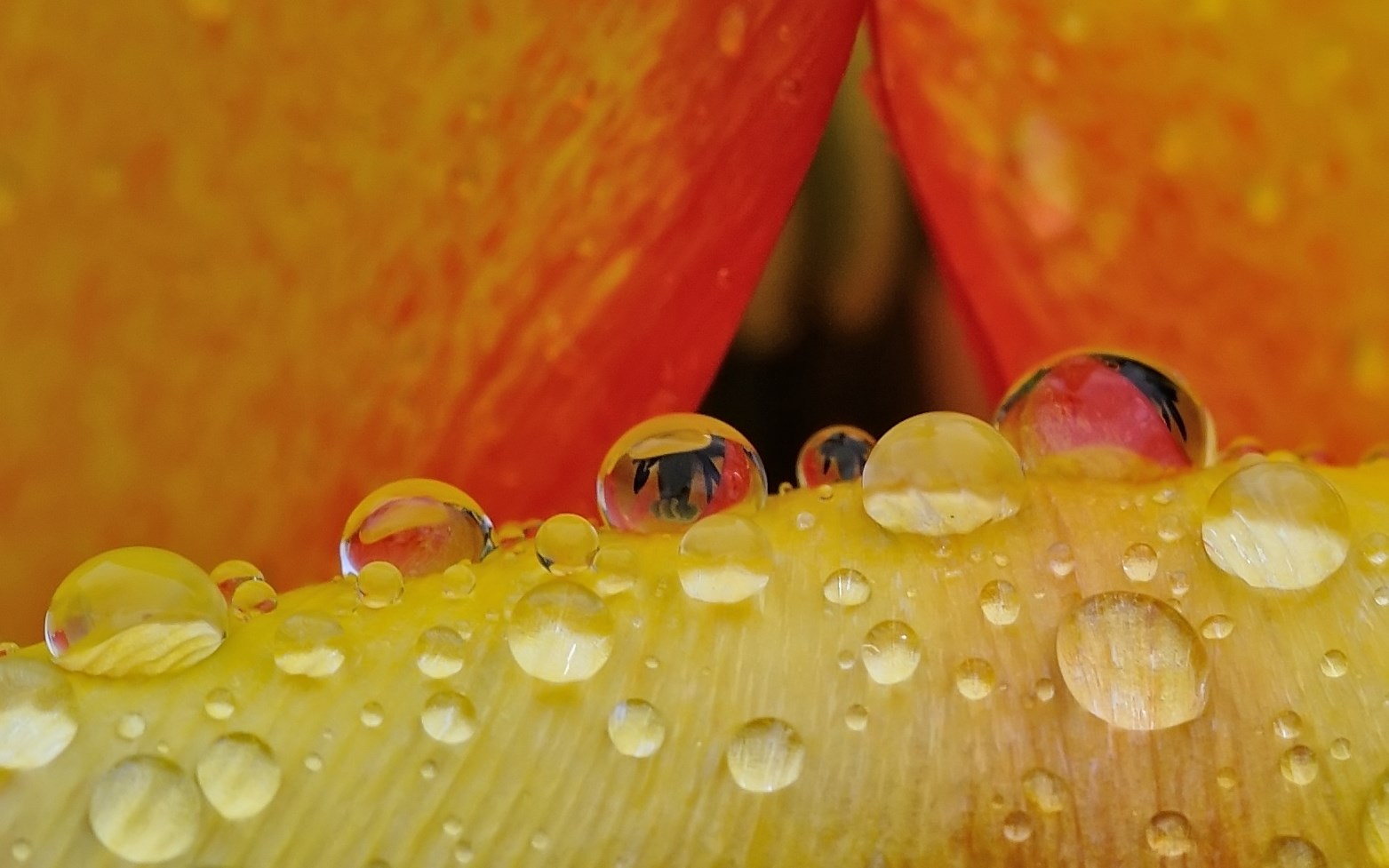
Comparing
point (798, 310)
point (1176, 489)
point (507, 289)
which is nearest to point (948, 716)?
point (1176, 489)

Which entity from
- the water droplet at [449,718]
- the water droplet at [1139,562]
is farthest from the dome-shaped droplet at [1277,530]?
the water droplet at [449,718]

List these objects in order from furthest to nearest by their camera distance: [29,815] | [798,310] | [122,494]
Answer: [798,310] < [122,494] < [29,815]

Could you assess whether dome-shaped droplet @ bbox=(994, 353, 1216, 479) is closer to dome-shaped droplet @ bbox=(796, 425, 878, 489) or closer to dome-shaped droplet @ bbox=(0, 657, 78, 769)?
dome-shaped droplet @ bbox=(796, 425, 878, 489)

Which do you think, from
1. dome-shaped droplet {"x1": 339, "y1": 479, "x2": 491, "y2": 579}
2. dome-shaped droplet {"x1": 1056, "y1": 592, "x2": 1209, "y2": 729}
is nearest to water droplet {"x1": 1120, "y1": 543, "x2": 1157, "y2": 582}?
dome-shaped droplet {"x1": 1056, "y1": 592, "x2": 1209, "y2": 729}

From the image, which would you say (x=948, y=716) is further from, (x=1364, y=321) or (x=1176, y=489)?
(x=1364, y=321)

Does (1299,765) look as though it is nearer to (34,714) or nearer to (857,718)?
(857,718)
